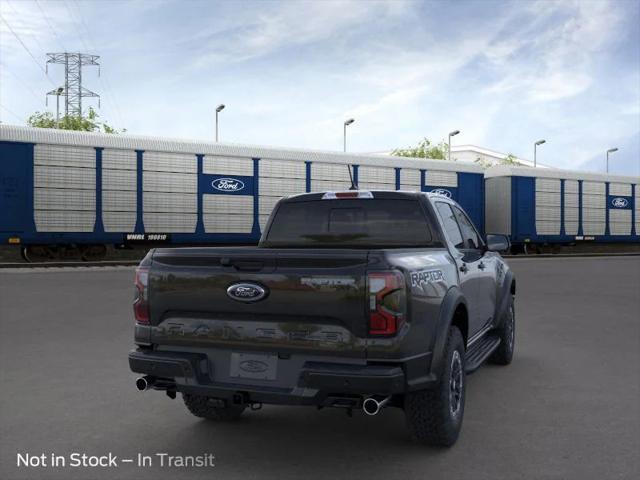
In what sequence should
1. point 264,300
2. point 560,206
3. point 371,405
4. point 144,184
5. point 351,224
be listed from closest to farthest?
point 371,405 → point 264,300 → point 351,224 → point 144,184 → point 560,206

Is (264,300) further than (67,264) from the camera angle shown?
No

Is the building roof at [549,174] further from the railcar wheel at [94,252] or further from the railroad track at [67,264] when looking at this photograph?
the railcar wheel at [94,252]

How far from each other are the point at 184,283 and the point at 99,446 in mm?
1335

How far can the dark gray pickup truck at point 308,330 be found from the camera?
11.8 ft

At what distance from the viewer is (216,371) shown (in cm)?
394

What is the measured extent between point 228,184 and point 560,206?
17467 mm

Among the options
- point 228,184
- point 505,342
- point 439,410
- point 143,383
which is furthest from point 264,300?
point 228,184

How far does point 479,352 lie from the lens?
5449mm

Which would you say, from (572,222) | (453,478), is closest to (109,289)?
(453,478)

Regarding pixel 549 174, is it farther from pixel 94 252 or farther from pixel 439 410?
pixel 439 410

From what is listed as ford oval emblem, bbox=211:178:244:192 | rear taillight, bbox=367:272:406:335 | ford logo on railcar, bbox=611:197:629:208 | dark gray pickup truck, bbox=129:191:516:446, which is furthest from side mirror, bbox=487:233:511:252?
ford logo on railcar, bbox=611:197:629:208

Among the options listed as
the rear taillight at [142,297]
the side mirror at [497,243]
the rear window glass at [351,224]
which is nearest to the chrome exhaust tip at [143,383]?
the rear taillight at [142,297]

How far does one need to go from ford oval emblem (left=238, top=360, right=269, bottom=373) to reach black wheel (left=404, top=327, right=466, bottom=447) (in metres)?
0.93

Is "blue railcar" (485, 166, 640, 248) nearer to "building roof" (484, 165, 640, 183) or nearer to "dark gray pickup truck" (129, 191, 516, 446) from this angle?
"building roof" (484, 165, 640, 183)
